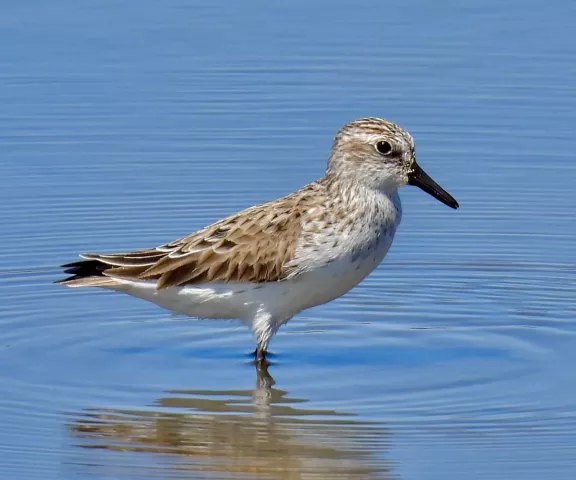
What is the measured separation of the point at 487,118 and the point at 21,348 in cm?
696

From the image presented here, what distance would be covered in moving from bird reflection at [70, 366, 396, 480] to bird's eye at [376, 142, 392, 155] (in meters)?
2.04

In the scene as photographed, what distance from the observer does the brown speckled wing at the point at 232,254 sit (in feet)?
41.6

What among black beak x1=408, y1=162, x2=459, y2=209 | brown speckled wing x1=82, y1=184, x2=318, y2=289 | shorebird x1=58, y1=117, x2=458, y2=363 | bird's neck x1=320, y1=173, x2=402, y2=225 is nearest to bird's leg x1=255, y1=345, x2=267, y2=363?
shorebird x1=58, y1=117, x2=458, y2=363

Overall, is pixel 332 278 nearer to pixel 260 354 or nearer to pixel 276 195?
pixel 260 354

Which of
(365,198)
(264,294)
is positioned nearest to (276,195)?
(365,198)

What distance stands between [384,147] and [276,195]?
3531 millimetres

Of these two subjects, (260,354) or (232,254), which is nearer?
(232,254)

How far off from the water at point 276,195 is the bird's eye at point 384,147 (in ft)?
5.12

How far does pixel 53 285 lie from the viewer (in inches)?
580

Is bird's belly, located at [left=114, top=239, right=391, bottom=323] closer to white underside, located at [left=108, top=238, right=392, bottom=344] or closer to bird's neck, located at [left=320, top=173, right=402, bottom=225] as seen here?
white underside, located at [left=108, top=238, right=392, bottom=344]

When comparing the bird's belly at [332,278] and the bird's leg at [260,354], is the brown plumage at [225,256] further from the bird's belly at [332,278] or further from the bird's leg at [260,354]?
the bird's leg at [260,354]

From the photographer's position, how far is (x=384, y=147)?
42.9 feet

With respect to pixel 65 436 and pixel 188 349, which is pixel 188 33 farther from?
pixel 65 436

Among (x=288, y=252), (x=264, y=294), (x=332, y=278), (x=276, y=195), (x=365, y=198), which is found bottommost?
(x=276, y=195)
